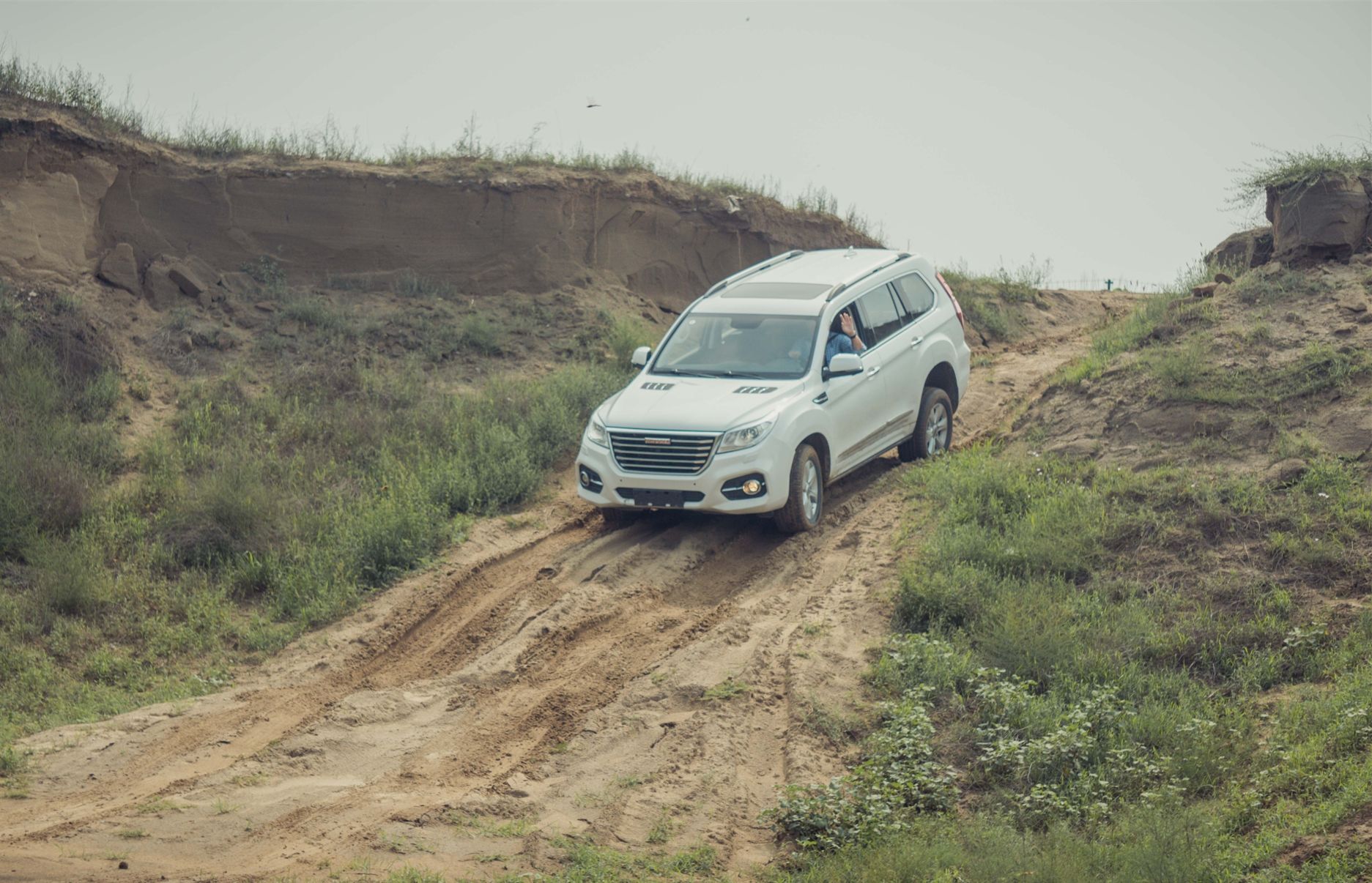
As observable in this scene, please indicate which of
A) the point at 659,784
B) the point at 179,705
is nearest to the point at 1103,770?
the point at 659,784

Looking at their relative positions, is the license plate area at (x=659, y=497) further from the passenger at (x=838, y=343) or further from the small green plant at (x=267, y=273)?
the small green plant at (x=267, y=273)

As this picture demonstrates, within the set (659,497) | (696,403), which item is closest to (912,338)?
(696,403)

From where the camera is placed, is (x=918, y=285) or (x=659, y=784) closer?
(x=659, y=784)

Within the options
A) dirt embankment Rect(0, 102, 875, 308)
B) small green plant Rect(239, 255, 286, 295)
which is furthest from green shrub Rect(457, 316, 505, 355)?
small green plant Rect(239, 255, 286, 295)

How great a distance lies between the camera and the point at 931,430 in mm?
13211

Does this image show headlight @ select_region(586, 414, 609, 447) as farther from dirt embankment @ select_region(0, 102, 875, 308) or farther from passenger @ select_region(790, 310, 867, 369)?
dirt embankment @ select_region(0, 102, 875, 308)

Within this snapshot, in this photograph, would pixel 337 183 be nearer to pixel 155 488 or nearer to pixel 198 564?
pixel 155 488

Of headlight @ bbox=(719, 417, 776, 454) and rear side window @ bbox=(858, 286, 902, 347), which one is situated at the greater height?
rear side window @ bbox=(858, 286, 902, 347)

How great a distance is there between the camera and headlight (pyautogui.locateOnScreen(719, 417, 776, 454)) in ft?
35.5

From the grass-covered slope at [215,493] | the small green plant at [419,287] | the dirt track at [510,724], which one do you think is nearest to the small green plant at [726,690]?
the dirt track at [510,724]

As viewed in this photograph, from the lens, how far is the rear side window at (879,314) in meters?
12.6

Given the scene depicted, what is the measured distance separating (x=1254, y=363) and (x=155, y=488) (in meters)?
9.98

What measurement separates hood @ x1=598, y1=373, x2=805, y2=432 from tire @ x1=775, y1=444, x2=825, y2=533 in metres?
0.52

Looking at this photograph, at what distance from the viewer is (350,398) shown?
14609 mm
